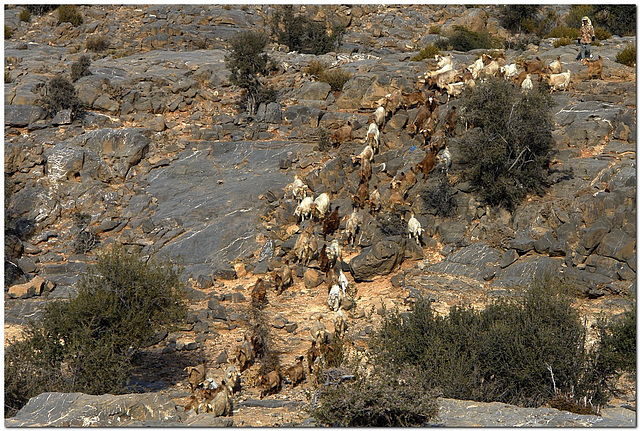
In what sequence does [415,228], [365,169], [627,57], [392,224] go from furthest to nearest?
[627,57]
[365,169]
[392,224]
[415,228]

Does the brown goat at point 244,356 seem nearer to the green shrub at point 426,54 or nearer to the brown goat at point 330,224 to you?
the brown goat at point 330,224

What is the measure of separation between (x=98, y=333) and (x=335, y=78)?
1874 centimetres

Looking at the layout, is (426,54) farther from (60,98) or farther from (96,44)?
(96,44)

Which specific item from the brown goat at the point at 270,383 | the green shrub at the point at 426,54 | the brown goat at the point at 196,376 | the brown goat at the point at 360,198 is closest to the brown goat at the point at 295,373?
the brown goat at the point at 270,383

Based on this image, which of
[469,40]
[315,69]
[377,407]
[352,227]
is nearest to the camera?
[377,407]

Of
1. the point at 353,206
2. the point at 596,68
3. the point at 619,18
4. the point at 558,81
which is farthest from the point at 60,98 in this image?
the point at 619,18

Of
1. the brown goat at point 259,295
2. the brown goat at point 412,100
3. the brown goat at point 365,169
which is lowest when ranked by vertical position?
the brown goat at point 259,295

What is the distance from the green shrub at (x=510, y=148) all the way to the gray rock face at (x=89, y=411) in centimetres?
1300

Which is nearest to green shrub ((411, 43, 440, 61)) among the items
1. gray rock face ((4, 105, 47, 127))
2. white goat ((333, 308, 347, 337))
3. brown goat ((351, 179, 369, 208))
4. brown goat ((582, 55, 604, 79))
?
brown goat ((582, 55, 604, 79))

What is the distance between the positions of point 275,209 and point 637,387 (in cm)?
1336

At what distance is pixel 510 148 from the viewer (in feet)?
75.5

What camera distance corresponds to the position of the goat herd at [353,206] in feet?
49.7

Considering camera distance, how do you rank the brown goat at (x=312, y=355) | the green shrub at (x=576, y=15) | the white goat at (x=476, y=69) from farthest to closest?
1. the green shrub at (x=576, y=15)
2. the white goat at (x=476, y=69)
3. the brown goat at (x=312, y=355)

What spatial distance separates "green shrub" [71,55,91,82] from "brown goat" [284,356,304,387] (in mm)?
21341
